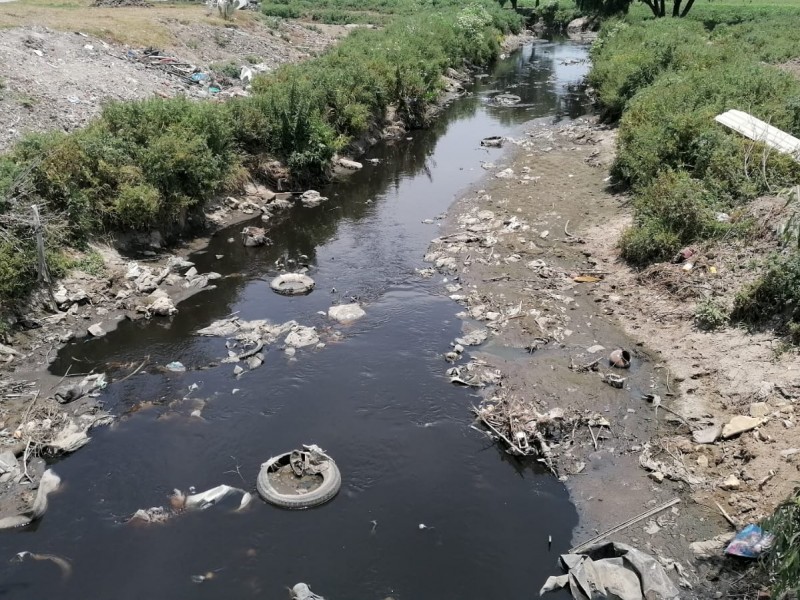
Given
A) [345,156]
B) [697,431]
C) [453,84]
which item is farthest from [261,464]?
[453,84]

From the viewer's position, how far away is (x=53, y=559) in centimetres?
839

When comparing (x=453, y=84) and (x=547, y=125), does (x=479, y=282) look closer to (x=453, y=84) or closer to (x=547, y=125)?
(x=547, y=125)

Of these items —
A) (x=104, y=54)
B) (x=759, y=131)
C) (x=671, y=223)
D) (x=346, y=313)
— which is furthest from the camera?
(x=104, y=54)

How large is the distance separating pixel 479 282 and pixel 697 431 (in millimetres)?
6863

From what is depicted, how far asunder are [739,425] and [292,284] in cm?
1055

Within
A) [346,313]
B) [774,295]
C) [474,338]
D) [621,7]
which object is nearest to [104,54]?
[346,313]

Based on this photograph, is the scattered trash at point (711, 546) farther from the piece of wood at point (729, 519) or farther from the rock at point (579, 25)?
the rock at point (579, 25)

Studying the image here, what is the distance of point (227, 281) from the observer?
16250mm

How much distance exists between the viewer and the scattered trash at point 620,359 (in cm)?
1215

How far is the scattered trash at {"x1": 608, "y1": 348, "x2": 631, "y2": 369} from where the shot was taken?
12.1 m

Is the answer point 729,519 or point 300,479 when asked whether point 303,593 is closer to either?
point 300,479

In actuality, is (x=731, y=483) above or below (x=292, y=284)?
above

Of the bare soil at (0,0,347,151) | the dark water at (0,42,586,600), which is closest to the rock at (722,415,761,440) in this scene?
the dark water at (0,42,586,600)

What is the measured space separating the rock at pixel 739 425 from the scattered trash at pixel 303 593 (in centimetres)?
690
